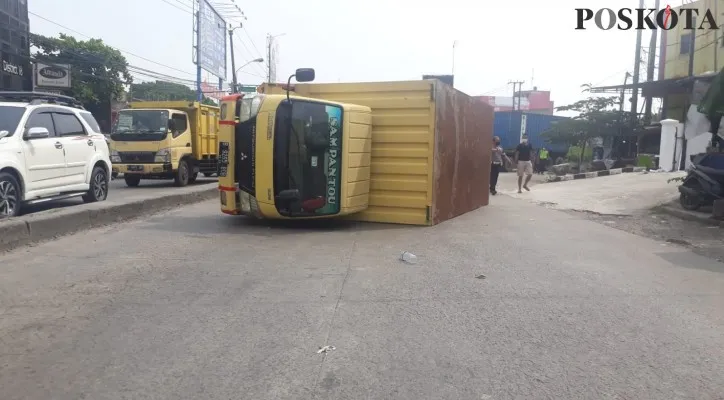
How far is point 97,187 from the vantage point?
10539mm

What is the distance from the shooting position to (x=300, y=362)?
366cm

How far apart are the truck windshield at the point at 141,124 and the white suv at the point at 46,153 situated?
14.8ft

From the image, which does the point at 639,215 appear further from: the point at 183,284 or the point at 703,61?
the point at 703,61

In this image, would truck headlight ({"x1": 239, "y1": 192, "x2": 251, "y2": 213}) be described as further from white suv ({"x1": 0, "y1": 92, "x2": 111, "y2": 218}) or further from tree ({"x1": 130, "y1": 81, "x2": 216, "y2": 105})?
tree ({"x1": 130, "y1": 81, "x2": 216, "y2": 105})

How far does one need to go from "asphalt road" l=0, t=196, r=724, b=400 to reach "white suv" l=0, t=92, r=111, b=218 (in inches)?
59.5

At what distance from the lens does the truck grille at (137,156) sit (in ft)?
50.4

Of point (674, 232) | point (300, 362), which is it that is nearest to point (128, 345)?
point (300, 362)

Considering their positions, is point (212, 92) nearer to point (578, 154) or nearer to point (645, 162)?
point (578, 154)

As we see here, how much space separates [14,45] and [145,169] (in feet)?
55.6

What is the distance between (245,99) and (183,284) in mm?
3689

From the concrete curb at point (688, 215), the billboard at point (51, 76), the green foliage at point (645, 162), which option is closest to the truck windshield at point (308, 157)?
the concrete curb at point (688, 215)

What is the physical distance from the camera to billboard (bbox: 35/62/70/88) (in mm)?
30237

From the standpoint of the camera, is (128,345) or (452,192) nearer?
(128,345)

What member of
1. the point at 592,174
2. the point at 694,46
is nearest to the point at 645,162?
the point at 592,174
